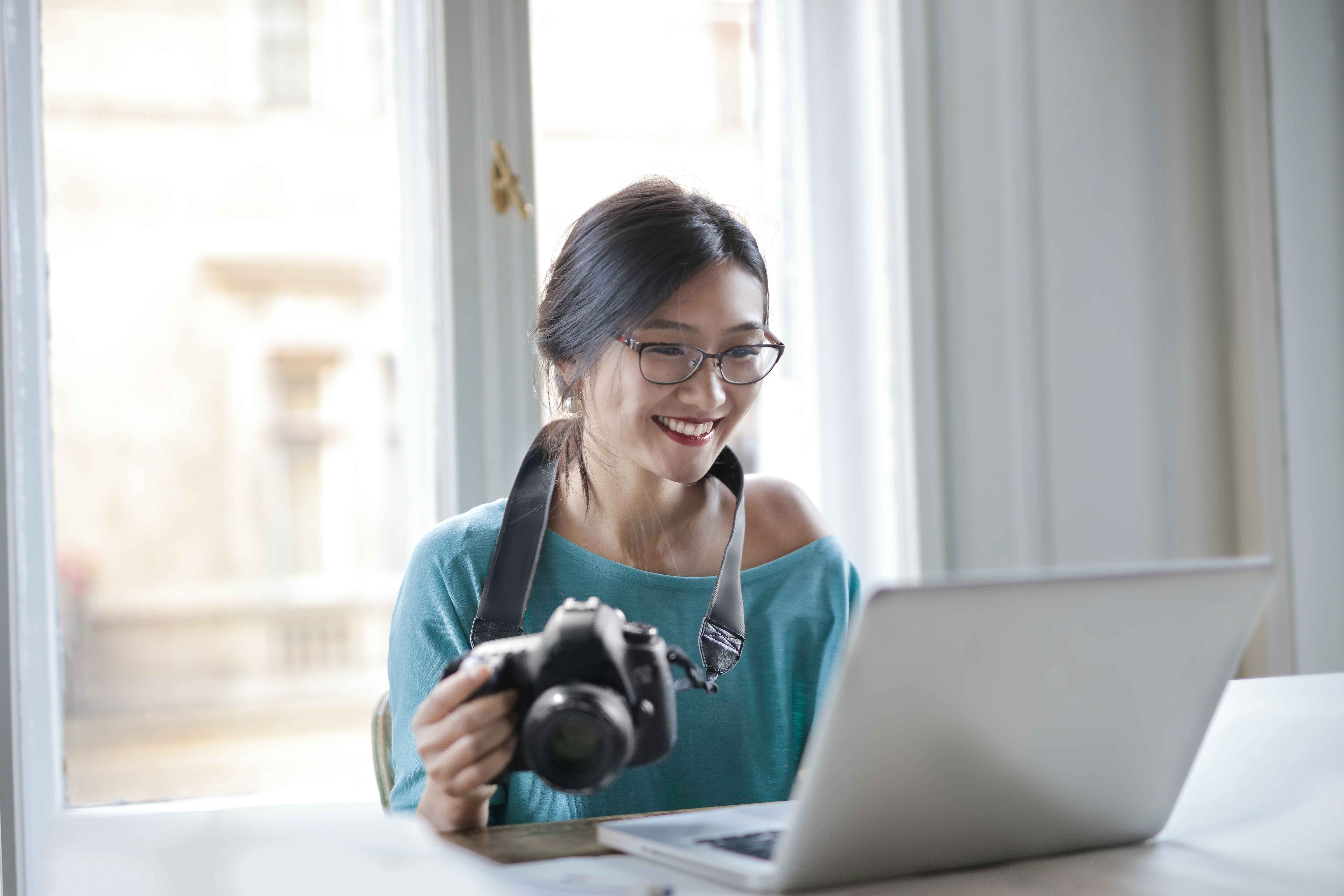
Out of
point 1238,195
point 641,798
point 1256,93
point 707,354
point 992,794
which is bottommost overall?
point 641,798

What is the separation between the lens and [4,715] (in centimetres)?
135

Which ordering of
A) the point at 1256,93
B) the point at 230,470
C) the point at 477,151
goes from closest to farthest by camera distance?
1. the point at 477,151
2. the point at 1256,93
3. the point at 230,470

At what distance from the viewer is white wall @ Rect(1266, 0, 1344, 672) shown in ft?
5.71

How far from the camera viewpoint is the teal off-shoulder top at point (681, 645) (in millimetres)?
1027

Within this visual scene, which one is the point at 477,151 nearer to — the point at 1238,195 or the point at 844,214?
the point at 844,214

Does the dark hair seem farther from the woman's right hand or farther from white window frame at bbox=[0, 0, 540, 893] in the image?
the woman's right hand

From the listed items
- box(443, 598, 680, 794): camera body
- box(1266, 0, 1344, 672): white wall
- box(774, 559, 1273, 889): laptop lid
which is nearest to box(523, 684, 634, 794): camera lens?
box(443, 598, 680, 794): camera body

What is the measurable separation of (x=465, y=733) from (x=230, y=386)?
7453mm

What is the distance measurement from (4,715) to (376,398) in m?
6.29

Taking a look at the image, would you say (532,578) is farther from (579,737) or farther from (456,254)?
(456,254)

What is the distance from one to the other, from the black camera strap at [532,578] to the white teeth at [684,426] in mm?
92

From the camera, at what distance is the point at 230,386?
7418 mm

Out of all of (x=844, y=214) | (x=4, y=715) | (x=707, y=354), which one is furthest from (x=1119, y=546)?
(x=4, y=715)

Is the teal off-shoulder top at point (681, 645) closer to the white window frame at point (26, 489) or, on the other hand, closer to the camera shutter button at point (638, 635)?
the camera shutter button at point (638, 635)
